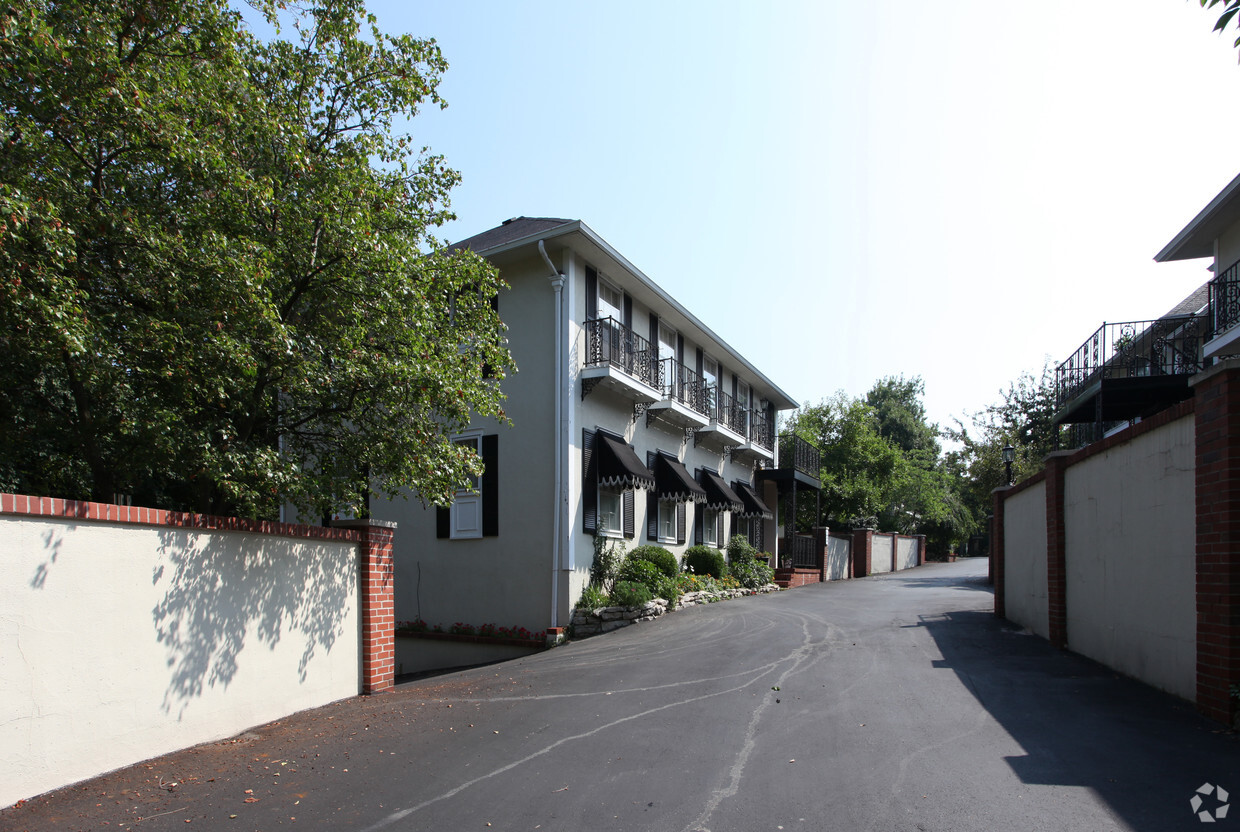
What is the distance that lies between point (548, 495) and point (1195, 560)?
1063 cm

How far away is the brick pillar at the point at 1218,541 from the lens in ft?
20.4

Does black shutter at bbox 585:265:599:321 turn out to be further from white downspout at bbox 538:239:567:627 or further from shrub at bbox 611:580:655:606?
shrub at bbox 611:580:655:606

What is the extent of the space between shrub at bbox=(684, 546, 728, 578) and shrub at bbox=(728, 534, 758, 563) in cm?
249

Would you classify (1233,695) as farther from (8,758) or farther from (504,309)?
(504,309)

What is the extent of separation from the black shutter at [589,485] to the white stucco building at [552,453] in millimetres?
37

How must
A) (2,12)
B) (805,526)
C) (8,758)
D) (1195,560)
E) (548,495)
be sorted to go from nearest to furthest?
(8,758) < (2,12) < (1195,560) < (548,495) < (805,526)

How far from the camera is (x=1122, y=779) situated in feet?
17.9

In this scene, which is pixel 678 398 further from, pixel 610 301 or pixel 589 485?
pixel 589 485

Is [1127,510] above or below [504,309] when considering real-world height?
below

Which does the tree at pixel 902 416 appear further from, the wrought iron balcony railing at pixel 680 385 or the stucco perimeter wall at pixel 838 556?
the wrought iron balcony railing at pixel 680 385

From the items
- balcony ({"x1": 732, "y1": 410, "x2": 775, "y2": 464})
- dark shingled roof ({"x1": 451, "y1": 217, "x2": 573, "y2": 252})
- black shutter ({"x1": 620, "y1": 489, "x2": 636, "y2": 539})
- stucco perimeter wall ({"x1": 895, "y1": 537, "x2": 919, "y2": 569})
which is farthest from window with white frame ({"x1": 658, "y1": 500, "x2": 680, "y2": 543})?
stucco perimeter wall ({"x1": 895, "y1": 537, "x2": 919, "y2": 569})

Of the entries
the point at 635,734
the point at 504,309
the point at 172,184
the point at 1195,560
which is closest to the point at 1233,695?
the point at 1195,560

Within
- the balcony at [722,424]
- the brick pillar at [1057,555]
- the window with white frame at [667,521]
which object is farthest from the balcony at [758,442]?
the brick pillar at [1057,555]

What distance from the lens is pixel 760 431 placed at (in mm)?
26234
